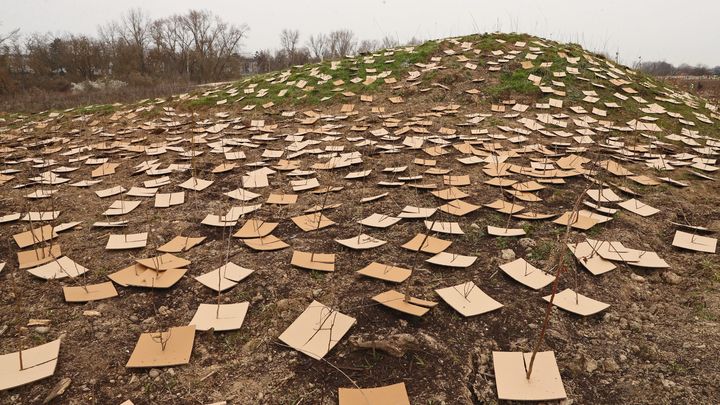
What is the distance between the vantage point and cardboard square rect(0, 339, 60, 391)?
3.90ft

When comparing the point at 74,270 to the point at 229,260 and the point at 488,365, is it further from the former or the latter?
the point at 488,365

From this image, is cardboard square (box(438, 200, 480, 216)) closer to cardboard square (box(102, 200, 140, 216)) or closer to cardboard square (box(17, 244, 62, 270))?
cardboard square (box(102, 200, 140, 216))

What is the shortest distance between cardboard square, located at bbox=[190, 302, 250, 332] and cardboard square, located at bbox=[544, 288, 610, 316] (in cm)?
116

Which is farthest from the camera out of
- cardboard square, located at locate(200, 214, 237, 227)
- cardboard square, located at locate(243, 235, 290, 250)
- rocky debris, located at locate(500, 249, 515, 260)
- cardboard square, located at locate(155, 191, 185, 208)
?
cardboard square, located at locate(155, 191, 185, 208)

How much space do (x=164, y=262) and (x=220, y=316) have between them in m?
0.55

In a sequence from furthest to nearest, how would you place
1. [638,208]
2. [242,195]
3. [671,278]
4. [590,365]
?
Result: [242,195] → [638,208] → [671,278] → [590,365]

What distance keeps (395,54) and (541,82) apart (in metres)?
2.16

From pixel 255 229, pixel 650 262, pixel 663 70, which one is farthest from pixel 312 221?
pixel 663 70

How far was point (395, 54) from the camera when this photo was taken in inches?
229

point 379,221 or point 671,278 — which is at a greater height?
point 379,221

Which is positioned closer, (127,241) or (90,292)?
(90,292)

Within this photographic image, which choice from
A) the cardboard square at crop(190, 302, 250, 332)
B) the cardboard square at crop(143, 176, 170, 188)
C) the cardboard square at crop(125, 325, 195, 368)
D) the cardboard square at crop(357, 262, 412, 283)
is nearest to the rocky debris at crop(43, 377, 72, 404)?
the cardboard square at crop(125, 325, 195, 368)

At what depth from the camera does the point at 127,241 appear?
6.63ft

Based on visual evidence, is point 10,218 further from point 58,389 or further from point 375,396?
point 375,396
